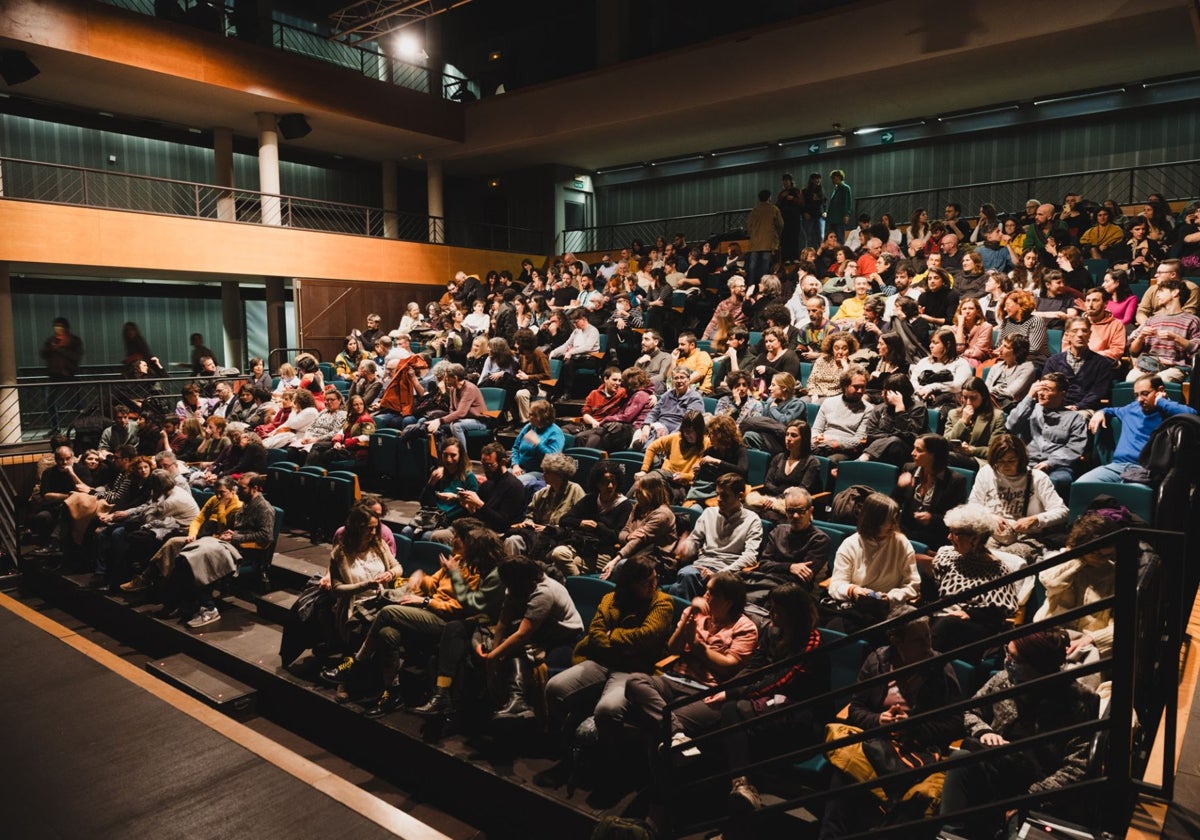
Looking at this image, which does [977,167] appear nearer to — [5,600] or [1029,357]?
[1029,357]

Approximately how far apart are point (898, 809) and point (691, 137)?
1241 centimetres

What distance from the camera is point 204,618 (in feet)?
18.9

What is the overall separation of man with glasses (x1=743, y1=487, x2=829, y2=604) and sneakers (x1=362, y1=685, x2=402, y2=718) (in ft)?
6.68

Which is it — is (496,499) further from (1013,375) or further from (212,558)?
(1013,375)

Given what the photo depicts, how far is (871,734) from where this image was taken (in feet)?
7.60

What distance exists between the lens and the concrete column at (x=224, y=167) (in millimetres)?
13000

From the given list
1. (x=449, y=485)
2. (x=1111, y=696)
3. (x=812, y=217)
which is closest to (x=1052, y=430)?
(x=1111, y=696)

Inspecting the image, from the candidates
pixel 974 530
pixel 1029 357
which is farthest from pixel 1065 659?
pixel 1029 357

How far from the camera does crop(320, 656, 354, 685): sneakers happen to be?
4621mm

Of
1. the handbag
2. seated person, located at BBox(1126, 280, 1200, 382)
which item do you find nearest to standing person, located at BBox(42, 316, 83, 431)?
the handbag

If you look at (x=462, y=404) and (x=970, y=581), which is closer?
(x=970, y=581)

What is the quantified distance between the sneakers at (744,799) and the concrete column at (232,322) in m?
12.8

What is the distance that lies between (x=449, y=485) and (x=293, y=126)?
31.4 feet

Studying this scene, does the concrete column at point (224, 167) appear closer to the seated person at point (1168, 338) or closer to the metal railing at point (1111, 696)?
the seated person at point (1168, 338)
